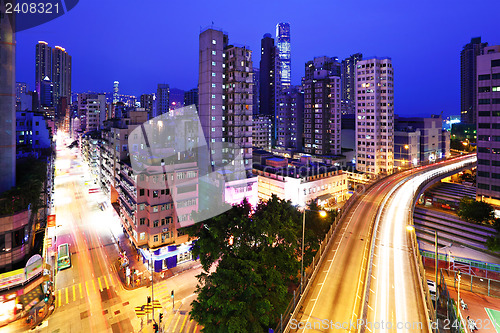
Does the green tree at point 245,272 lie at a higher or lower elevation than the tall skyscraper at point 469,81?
lower

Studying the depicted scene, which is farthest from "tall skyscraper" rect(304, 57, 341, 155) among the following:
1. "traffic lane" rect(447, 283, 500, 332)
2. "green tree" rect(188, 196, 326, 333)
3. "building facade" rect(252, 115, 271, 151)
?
"green tree" rect(188, 196, 326, 333)

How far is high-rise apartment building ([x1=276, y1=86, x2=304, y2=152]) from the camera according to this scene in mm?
113125

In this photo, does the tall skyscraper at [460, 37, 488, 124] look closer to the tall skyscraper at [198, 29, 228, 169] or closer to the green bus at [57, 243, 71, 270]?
the tall skyscraper at [198, 29, 228, 169]

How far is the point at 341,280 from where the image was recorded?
22.8 meters

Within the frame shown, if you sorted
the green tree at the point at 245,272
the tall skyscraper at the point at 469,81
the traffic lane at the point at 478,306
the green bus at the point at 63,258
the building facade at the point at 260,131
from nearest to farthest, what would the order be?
the green tree at the point at 245,272 < the traffic lane at the point at 478,306 < the green bus at the point at 63,258 < the building facade at the point at 260,131 < the tall skyscraper at the point at 469,81

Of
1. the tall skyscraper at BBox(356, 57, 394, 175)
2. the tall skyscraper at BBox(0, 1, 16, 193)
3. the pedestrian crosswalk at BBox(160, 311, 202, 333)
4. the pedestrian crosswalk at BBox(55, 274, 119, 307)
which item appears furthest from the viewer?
the tall skyscraper at BBox(356, 57, 394, 175)

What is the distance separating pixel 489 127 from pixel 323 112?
168 feet

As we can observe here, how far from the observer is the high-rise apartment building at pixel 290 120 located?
113 m

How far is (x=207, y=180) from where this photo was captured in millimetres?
55250

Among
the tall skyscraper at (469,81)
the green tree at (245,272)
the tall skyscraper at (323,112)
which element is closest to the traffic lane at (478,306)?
the green tree at (245,272)

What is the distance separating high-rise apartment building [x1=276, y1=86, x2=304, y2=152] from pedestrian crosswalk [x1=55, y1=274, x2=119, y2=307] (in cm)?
8566

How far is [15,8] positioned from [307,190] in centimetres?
5123

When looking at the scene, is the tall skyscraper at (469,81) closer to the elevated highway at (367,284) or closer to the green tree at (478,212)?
the green tree at (478,212)

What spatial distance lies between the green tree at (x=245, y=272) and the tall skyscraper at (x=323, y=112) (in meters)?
75.5
